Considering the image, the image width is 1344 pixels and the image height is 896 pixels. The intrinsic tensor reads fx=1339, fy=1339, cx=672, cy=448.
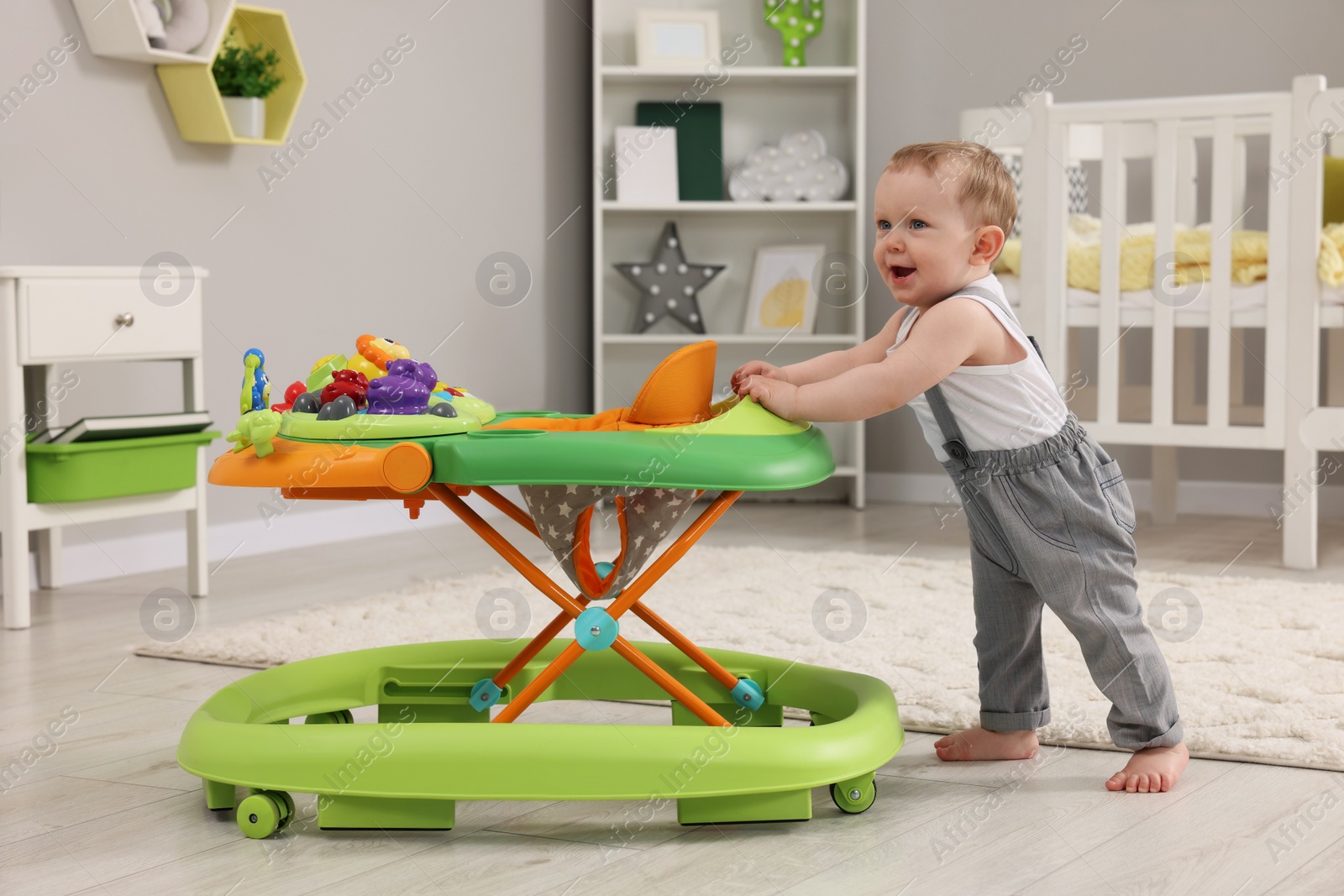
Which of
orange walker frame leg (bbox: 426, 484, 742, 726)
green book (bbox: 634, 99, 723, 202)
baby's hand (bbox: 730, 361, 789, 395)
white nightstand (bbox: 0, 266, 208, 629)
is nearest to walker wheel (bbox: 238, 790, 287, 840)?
orange walker frame leg (bbox: 426, 484, 742, 726)

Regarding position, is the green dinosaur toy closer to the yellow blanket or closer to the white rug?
the white rug

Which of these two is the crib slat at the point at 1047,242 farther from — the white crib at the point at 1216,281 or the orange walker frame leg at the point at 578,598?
the orange walker frame leg at the point at 578,598

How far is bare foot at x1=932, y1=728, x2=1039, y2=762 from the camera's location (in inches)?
55.7

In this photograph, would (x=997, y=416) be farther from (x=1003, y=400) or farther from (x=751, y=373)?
(x=751, y=373)

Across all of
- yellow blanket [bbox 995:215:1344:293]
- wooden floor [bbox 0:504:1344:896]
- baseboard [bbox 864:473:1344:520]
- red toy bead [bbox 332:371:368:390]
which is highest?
yellow blanket [bbox 995:215:1344:293]

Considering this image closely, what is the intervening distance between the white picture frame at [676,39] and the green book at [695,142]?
0.44ft

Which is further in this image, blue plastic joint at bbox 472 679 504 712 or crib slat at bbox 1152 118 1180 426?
crib slat at bbox 1152 118 1180 426

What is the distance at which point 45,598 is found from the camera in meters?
2.33

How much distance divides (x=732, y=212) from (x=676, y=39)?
50 cm

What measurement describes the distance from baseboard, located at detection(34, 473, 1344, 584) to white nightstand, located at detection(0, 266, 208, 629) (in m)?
0.15

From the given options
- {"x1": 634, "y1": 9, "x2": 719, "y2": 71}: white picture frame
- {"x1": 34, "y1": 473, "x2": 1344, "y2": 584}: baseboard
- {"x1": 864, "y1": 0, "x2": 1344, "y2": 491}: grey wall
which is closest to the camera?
{"x1": 34, "y1": 473, "x2": 1344, "y2": 584}: baseboard

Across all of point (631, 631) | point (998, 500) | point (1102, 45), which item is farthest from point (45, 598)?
point (1102, 45)

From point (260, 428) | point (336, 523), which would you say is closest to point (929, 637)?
point (260, 428)

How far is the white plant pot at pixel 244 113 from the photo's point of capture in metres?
2.66
